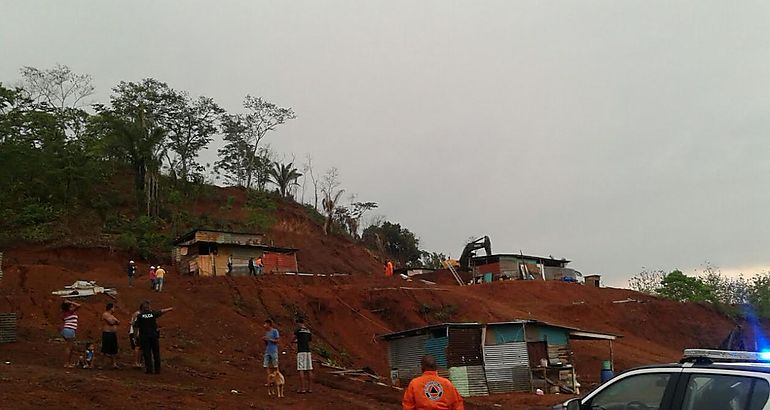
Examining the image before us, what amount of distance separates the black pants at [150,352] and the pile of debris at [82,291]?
44.8 ft

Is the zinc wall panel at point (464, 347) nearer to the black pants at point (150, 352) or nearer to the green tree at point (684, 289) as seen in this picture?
the black pants at point (150, 352)

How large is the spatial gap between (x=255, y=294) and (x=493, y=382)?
47.9 feet

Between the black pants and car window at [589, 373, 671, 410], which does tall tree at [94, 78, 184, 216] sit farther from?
car window at [589, 373, 671, 410]

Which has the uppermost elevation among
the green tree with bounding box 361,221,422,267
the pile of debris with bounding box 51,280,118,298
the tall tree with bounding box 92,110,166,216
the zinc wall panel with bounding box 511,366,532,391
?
the tall tree with bounding box 92,110,166,216

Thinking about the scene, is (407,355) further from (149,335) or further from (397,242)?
(397,242)

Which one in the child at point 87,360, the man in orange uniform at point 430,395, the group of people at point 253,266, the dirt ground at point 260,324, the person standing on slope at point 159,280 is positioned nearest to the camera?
the man in orange uniform at point 430,395

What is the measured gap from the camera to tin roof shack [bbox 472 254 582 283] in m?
53.2

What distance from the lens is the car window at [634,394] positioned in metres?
5.98

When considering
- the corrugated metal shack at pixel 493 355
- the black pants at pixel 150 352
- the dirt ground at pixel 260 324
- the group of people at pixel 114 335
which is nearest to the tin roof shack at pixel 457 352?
the corrugated metal shack at pixel 493 355

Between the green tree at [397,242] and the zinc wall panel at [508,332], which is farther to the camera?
the green tree at [397,242]

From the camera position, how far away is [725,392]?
5461mm

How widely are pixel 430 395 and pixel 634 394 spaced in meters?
2.00

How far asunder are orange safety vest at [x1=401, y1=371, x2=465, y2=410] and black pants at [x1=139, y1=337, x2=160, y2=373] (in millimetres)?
11102

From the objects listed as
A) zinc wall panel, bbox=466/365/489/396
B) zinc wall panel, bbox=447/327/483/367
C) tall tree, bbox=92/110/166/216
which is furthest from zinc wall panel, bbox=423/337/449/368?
tall tree, bbox=92/110/166/216
